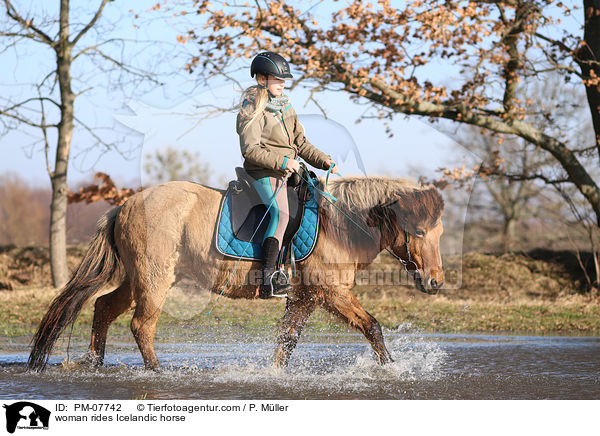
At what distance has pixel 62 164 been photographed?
1305 cm

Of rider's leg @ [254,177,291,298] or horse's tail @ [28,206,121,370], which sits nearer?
rider's leg @ [254,177,291,298]

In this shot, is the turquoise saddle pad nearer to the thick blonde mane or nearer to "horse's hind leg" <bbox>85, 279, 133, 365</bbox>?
the thick blonde mane

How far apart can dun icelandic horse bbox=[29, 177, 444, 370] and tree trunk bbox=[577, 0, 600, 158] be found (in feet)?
25.9

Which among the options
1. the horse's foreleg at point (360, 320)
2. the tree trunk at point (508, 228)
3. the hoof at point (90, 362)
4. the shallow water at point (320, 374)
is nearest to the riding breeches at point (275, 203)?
the horse's foreleg at point (360, 320)

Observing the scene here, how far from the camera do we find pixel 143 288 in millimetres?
5508

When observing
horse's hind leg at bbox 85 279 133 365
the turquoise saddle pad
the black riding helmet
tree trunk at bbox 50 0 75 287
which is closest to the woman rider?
the black riding helmet

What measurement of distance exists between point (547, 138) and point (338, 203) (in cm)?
817

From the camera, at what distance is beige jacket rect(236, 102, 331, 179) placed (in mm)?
4699

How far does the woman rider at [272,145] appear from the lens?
185 inches

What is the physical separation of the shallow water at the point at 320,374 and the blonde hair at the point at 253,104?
2.04 metres

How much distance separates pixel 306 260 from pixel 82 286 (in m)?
2.11

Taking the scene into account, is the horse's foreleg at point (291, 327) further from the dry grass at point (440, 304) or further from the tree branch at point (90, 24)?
the tree branch at point (90, 24)
